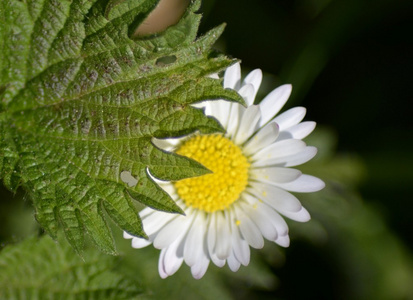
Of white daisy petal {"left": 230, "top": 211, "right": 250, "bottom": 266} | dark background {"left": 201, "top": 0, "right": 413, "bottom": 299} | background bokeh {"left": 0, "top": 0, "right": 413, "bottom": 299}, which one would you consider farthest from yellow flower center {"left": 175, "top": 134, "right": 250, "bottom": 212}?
dark background {"left": 201, "top": 0, "right": 413, "bottom": 299}

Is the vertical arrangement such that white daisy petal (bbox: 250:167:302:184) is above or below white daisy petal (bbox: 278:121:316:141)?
below

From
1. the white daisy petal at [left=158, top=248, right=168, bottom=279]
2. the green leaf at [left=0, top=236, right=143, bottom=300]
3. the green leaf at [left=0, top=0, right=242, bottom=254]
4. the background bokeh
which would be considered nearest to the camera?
the green leaf at [left=0, top=0, right=242, bottom=254]

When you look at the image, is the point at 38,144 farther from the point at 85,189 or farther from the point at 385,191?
the point at 385,191

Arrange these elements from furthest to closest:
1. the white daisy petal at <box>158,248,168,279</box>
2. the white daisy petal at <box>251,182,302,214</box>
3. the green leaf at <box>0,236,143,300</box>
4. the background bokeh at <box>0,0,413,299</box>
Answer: the background bokeh at <box>0,0,413,299</box> < the green leaf at <box>0,236,143,300</box> < the white daisy petal at <box>158,248,168,279</box> < the white daisy petal at <box>251,182,302,214</box>

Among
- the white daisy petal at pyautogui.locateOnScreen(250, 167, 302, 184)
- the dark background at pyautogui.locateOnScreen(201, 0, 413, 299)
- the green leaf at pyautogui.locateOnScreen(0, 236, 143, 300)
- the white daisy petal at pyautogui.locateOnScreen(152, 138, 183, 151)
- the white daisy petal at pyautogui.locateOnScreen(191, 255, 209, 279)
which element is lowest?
the green leaf at pyautogui.locateOnScreen(0, 236, 143, 300)

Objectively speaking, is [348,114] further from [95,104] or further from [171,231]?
[95,104]

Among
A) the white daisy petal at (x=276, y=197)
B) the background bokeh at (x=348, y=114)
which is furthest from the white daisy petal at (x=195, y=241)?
the background bokeh at (x=348, y=114)

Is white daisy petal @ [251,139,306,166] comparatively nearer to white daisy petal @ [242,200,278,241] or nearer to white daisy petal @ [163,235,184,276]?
white daisy petal @ [242,200,278,241]
